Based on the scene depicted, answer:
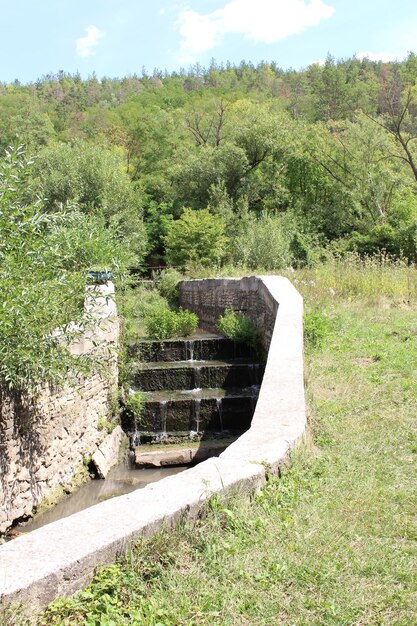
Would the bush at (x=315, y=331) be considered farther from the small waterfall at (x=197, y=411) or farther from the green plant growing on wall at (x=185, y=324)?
the green plant growing on wall at (x=185, y=324)

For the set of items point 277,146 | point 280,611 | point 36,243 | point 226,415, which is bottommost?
point 226,415

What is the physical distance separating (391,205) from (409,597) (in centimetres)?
2682

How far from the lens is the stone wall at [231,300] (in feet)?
32.3

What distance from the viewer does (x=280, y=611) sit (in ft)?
7.97

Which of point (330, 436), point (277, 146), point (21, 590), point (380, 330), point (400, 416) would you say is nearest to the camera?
point (21, 590)

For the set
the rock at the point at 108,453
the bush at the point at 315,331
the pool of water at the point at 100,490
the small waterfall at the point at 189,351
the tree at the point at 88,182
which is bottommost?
the pool of water at the point at 100,490

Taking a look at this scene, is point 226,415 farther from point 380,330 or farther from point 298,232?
point 298,232

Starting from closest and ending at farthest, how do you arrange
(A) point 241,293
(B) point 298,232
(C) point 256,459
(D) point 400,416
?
(C) point 256,459, (D) point 400,416, (A) point 241,293, (B) point 298,232

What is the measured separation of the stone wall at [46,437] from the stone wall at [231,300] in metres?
3.22

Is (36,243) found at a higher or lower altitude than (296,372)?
higher

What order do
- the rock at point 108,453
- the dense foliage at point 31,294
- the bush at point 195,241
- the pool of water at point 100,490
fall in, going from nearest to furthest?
the dense foliage at point 31,294 < the pool of water at point 100,490 < the rock at point 108,453 < the bush at point 195,241

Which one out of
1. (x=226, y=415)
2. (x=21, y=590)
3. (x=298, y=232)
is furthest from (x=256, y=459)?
(x=298, y=232)

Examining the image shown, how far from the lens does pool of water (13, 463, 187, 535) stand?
612 cm

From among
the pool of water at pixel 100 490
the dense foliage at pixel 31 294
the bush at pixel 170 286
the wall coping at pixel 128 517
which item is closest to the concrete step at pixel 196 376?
the pool of water at pixel 100 490
